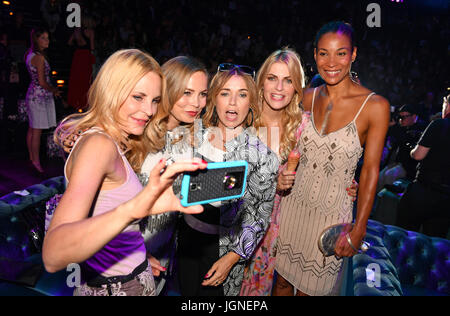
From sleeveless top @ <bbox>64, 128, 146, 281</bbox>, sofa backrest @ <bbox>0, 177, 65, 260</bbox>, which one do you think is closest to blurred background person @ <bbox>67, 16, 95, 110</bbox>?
sofa backrest @ <bbox>0, 177, 65, 260</bbox>

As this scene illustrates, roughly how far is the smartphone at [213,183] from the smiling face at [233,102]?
96 centimetres

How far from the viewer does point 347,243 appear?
1.97m

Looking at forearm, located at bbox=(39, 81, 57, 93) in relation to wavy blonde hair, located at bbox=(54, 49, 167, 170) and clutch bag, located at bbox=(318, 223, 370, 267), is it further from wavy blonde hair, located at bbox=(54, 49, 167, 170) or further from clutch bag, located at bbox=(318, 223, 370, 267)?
clutch bag, located at bbox=(318, 223, 370, 267)

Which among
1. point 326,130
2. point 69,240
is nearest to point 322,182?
point 326,130

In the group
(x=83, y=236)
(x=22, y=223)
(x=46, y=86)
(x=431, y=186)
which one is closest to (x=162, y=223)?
(x=83, y=236)

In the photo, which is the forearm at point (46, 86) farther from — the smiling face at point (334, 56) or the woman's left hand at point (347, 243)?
the woman's left hand at point (347, 243)

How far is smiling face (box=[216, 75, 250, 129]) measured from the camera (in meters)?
2.02

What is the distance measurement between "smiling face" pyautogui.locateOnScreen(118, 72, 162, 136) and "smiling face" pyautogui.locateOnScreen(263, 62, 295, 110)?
3.18 feet

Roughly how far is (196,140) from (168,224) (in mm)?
596

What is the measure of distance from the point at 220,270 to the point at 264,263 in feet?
1.93

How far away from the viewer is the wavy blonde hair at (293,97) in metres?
2.14

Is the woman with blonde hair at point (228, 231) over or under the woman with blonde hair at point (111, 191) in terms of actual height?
under

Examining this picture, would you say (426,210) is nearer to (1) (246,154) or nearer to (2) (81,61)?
(1) (246,154)

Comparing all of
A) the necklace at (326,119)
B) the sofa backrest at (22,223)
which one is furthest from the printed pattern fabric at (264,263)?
the sofa backrest at (22,223)
